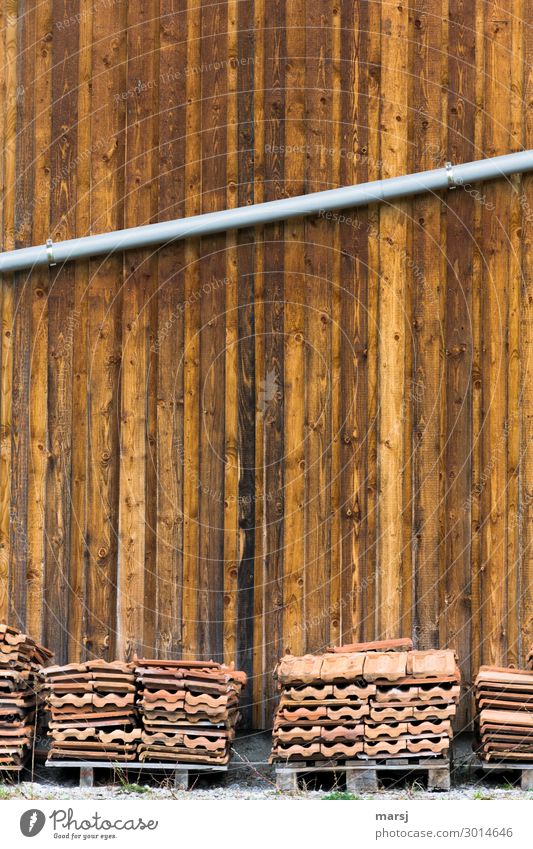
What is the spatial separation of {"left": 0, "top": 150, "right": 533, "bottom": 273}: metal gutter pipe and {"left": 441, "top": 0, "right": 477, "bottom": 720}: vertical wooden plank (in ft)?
0.77

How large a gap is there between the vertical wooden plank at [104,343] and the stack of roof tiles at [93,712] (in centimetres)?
106

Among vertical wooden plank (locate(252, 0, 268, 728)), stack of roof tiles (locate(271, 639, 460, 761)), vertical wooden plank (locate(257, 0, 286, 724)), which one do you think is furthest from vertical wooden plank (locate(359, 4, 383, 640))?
stack of roof tiles (locate(271, 639, 460, 761))

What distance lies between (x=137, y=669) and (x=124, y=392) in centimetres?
257

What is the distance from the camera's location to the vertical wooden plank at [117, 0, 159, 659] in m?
11.7

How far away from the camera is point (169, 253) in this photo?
466 inches

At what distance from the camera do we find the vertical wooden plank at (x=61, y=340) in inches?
467

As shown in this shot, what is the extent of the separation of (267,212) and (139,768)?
15.7ft

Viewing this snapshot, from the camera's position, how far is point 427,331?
37.5 feet

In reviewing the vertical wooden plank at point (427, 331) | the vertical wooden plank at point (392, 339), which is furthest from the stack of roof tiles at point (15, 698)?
the vertical wooden plank at point (427, 331)

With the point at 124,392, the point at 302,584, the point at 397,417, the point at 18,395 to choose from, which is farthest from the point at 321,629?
the point at 18,395

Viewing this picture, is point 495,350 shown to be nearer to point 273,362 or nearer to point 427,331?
point 427,331

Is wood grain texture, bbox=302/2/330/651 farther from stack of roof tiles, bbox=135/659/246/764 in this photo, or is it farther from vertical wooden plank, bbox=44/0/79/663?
vertical wooden plank, bbox=44/0/79/663

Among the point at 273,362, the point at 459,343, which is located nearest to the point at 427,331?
the point at 459,343
